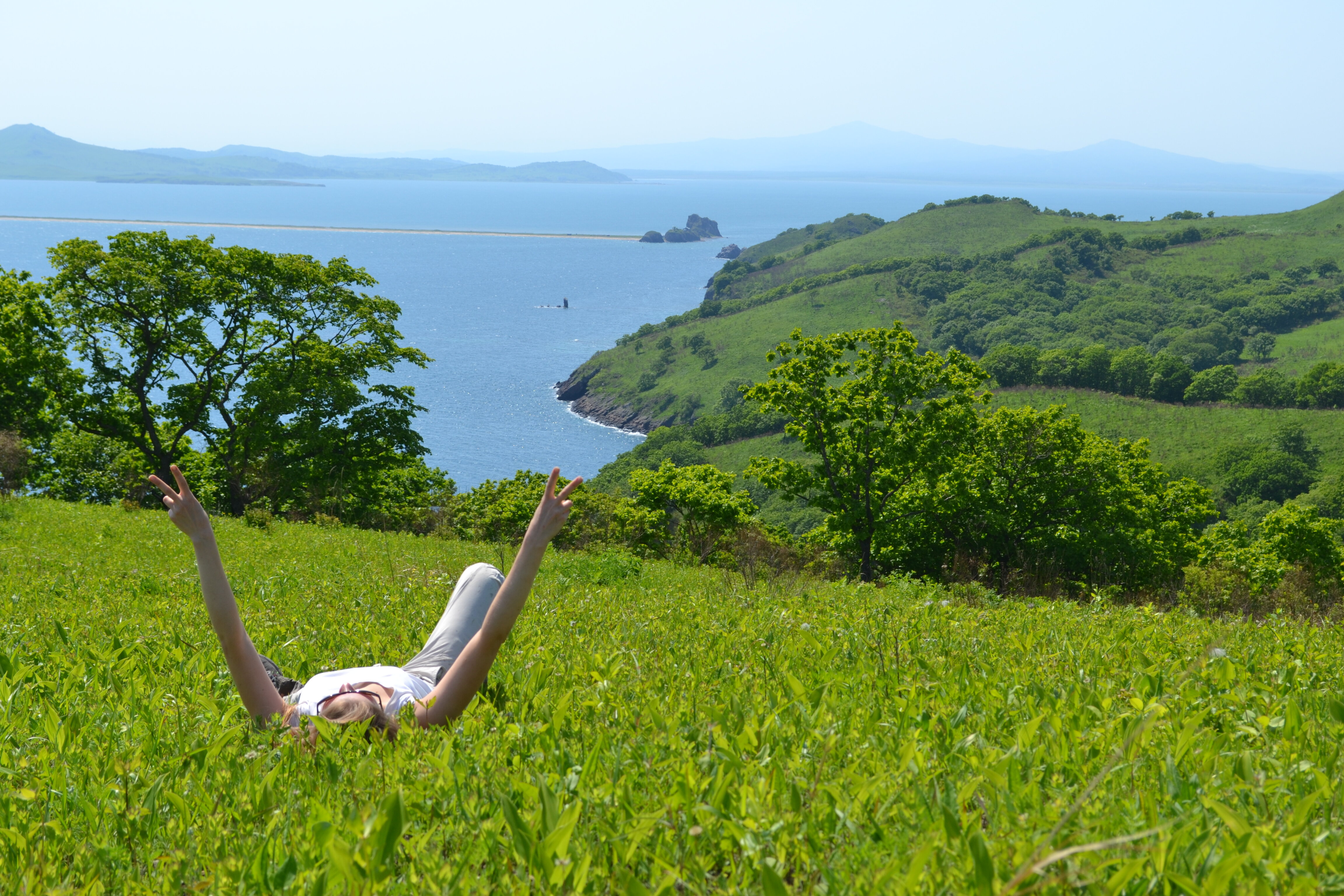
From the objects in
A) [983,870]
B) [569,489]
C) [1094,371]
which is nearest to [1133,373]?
[1094,371]

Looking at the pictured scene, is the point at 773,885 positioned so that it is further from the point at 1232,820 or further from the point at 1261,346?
the point at 1261,346

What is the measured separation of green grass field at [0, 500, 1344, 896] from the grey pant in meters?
0.37

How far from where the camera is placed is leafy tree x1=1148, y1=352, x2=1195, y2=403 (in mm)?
117188

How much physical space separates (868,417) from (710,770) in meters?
32.2

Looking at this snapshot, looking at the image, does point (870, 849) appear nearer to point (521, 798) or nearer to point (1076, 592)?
point (521, 798)

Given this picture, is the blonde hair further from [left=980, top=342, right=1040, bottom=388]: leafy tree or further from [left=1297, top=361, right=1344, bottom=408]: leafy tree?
[left=1297, top=361, right=1344, bottom=408]: leafy tree

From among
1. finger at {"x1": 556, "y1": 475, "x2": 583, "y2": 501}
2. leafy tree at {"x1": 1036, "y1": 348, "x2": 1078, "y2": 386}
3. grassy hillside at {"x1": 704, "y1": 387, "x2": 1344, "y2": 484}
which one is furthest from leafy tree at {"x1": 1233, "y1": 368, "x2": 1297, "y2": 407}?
finger at {"x1": 556, "y1": 475, "x2": 583, "y2": 501}

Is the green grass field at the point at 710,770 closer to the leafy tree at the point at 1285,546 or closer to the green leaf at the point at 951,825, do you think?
the green leaf at the point at 951,825

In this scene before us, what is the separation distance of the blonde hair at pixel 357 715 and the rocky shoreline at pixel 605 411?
130435mm

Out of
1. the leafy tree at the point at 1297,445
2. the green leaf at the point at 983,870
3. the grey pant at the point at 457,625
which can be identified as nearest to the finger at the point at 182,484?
the grey pant at the point at 457,625

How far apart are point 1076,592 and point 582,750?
2501 cm

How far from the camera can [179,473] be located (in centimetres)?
403

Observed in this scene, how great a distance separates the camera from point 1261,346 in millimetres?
145750

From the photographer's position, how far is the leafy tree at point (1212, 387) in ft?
378
